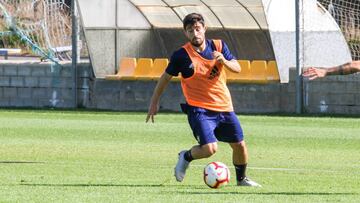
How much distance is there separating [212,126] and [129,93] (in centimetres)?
1422

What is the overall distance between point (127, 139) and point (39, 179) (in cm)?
638

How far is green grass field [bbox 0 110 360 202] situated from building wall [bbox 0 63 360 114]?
42.9 inches

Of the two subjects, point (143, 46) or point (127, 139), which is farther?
point (143, 46)

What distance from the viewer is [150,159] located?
15.9 m

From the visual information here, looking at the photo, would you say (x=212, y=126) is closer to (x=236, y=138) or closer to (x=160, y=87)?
(x=236, y=138)

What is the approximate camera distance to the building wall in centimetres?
2489

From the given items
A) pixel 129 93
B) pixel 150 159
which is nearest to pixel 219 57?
pixel 150 159

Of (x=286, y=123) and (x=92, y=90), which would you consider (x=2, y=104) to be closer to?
(x=92, y=90)

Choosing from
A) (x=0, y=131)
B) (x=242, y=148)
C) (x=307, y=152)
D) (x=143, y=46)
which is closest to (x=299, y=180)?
(x=242, y=148)

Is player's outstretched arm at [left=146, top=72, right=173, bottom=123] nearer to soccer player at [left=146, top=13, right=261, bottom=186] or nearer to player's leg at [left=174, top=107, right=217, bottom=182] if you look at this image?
soccer player at [left=146, top=13, right=261, bottom=186]

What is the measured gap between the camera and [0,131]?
20.4 meters

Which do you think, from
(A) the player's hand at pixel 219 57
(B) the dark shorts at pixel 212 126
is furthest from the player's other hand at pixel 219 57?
(B) the dark shorts at pixel 212 126

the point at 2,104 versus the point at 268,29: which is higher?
the point at 268,29

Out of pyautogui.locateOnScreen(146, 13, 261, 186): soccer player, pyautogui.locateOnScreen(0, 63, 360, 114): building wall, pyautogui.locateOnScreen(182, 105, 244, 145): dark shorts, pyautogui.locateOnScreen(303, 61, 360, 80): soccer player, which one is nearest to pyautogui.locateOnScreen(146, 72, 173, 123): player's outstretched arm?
pyautogui.locateOnScreen(146, 13, 261, 186): soccer player
